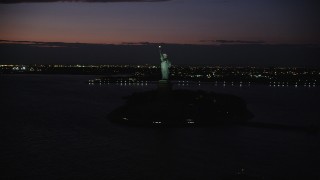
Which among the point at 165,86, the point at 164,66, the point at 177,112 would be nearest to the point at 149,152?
the point at 165,86

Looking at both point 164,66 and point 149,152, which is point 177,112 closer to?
point 164,66

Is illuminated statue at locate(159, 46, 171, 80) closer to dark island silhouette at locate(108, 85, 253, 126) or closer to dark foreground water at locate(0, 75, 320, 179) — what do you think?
dark island silhouette at locate(108, 85, 253, 126)

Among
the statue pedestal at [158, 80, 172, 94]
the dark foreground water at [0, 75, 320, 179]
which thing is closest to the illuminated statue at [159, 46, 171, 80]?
the statue pedestal at [158, 80, 172, 94]

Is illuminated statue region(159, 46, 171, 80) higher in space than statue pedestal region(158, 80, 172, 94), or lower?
higher

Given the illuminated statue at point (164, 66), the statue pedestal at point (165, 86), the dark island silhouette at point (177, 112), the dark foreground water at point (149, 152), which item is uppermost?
the illuminated statue at point (164, 66)

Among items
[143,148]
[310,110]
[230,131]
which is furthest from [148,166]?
[310,110]

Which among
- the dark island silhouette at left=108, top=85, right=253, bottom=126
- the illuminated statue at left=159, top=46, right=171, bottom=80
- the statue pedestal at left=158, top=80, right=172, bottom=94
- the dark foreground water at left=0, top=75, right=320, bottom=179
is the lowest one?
the dark foreground water at left=0, top=75, right=320, bottom=179

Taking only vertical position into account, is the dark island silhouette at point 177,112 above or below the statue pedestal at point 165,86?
below

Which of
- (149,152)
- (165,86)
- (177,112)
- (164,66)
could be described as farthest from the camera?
(177,112)

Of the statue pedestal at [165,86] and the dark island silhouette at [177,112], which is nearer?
the statue pedestal at [165,86]

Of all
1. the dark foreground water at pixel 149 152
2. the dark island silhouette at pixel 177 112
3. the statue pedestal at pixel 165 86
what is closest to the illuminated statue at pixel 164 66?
the statue pedestal at pixel 165 86

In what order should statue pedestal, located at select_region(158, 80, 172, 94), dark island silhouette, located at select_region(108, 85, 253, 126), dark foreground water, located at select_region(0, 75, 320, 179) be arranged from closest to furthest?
dark foreground water, located at select_region(0, 75, 320, 179)
statue pedestal, located at select_region(158, 80, 172, 94)
dark island silhouette, located at select_region(108, 85, 253, 126)

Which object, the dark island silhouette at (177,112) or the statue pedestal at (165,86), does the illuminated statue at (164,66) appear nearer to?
the statue pedestal at (165,86)
